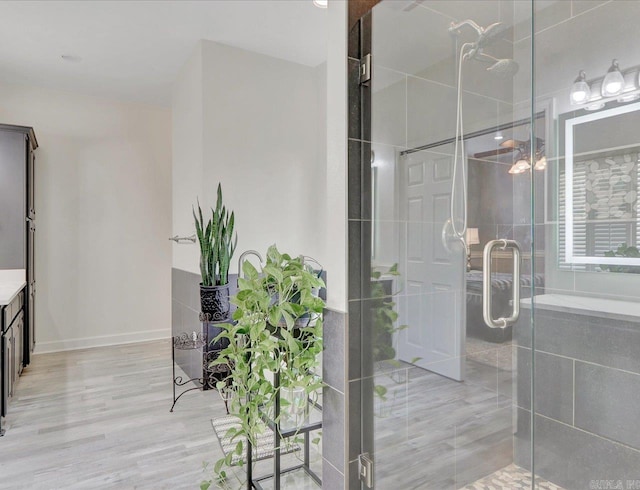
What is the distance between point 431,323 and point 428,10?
99cm

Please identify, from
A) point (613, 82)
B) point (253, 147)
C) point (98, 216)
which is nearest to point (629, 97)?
point (613, 82)

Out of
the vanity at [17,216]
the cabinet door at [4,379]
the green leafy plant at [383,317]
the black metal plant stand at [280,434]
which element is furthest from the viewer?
the vanity at [17,216]

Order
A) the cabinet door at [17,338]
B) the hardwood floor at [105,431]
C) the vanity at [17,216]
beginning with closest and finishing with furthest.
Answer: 1. the hardwood floor at [105,431]
2. the cabinet door at [17,338]
3. the vanity at [17,216]

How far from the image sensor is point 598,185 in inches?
44.2

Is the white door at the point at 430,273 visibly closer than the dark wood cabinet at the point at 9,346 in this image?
Yes

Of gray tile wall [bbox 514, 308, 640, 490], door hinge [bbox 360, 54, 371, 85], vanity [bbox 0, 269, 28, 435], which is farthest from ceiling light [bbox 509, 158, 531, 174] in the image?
vanity [bbox 0, 269, 28, 435]

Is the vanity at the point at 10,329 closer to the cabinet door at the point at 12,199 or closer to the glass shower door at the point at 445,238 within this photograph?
the cabinet door at the point at 12,199

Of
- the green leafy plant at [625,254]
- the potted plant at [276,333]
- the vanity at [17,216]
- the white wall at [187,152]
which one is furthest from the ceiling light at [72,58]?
the green leafy plant at [625,254]

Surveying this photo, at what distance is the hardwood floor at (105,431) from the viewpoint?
204 centimetres

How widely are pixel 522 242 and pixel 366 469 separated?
965mm

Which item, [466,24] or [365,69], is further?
[365,69]

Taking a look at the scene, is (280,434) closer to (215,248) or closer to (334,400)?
(334,400)

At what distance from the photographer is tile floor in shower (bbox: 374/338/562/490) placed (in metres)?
1.13

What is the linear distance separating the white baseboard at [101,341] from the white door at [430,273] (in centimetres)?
416
